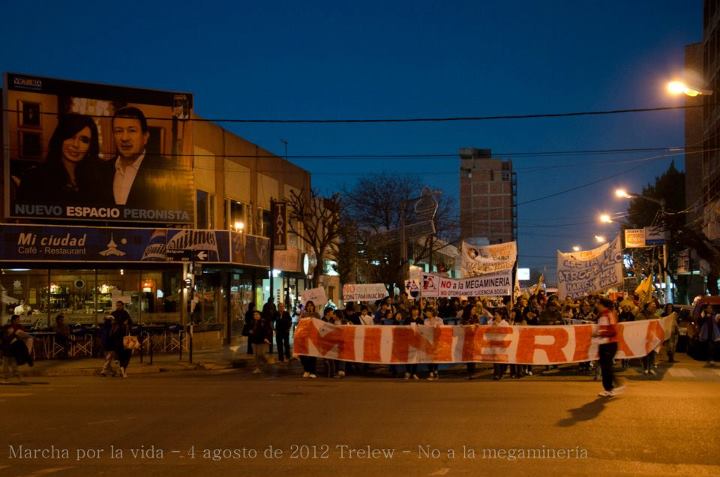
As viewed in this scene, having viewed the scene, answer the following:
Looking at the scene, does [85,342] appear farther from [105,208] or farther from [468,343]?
[468,343]

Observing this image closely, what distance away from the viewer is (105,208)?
1051 inches

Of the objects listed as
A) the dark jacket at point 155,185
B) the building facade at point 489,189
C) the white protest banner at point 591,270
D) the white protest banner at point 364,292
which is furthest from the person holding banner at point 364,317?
the building facade at point 489,189

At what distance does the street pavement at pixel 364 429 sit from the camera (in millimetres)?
8383

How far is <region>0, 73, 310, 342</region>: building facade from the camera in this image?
25.3 meters

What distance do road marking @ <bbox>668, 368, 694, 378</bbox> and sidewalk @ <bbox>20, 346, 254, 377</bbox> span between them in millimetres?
11520

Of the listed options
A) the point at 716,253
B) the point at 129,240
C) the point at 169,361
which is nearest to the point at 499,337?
the point at 169,361

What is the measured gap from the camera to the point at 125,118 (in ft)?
89.8

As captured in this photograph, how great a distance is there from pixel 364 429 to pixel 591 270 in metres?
15.8

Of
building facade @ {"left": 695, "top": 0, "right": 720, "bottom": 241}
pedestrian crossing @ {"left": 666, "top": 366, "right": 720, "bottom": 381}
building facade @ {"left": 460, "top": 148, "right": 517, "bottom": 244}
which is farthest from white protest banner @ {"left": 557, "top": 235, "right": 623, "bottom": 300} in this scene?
building facade @ {"left": 460, "top": 148, "right": 517, "bottom": 244}

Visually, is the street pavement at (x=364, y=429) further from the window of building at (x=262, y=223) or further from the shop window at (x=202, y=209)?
the window of building at (x=262, y=223)

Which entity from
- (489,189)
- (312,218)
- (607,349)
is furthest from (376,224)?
(489,189)

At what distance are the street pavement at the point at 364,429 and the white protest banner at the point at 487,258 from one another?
7.34m

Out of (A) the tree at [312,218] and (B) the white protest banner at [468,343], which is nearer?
(B) the white protest banner at [468,343]

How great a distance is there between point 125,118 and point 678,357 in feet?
64.4
